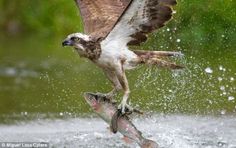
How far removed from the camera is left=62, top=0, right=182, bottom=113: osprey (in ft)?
35.2

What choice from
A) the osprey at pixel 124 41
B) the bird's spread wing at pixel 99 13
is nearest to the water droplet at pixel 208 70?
the bird's spread wing at pixel 99 13

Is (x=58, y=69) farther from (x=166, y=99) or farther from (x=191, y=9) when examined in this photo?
(x=166, y=99)

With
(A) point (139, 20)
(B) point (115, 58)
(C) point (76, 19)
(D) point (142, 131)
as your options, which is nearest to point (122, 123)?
(B) point (115, 58)

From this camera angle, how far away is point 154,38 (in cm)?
2067

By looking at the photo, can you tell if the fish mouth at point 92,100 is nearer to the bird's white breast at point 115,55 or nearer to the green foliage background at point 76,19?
the bird's white breast at point 115,55

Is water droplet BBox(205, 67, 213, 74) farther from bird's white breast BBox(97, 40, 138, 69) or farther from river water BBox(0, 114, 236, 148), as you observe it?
bird's white breast BBox(97, 40, 138, 69)

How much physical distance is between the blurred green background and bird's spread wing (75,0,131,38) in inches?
72.2

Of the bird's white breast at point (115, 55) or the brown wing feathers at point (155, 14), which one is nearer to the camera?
the brown wing feathers at point (155, 14)

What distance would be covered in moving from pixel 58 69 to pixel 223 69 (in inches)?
154

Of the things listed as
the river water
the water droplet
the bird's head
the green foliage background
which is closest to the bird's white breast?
the bird's head

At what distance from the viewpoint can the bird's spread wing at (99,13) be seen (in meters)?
11.7

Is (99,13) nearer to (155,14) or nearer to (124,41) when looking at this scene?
(124,41)

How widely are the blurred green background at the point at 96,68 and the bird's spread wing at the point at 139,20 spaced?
2.39 meters

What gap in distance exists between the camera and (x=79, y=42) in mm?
10883
